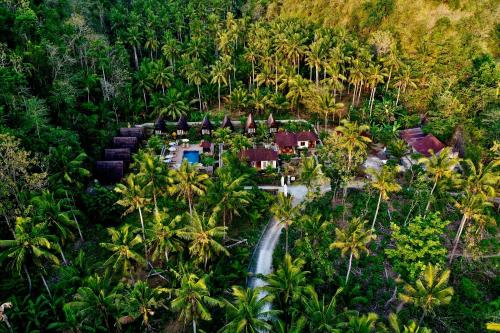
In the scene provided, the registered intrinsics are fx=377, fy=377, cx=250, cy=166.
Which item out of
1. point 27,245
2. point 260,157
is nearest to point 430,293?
point 260,157

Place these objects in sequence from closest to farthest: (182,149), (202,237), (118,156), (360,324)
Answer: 1. (360,324)
2. (202,237)
3. (118,156)
4. (182,149)

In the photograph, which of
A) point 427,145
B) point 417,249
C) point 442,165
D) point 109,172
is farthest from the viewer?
point 427,145

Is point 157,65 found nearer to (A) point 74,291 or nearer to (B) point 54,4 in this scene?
(B) point 54,4

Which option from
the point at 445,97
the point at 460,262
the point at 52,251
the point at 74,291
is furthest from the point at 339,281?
the point at 445,97

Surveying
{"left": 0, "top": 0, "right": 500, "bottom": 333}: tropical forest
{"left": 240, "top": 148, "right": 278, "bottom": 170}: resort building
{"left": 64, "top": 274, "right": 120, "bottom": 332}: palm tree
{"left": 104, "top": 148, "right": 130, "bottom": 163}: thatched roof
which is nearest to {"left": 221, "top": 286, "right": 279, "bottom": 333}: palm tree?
{"left": 0, "top": 0, "right": 500, "bottom": 333}: tropical forest

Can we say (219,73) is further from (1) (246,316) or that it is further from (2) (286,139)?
(1) (246,316)

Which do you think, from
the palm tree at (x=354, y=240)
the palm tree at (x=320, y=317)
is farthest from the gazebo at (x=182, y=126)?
the palm tree at (x=320, y=317)
